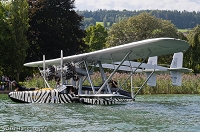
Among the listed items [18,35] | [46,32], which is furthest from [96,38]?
[18,35]

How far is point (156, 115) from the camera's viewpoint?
15.6 m

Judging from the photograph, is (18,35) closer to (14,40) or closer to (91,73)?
(14,40)

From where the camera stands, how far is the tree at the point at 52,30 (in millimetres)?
42500

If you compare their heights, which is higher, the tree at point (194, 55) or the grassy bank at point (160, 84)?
the tree at point (194, 55)

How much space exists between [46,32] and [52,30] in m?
0.60

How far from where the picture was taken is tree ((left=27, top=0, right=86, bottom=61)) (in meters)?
42.5

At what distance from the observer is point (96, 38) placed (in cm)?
7931

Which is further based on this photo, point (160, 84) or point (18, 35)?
point (18, 35)

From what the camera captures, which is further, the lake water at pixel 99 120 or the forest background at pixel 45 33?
the forest background at pixel 45 33

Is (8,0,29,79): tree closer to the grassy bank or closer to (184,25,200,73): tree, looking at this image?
the grassy bank

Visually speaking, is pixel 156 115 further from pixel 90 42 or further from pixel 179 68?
pixel 90 42

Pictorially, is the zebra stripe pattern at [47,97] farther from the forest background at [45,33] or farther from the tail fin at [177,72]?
the forest background at [45,33]

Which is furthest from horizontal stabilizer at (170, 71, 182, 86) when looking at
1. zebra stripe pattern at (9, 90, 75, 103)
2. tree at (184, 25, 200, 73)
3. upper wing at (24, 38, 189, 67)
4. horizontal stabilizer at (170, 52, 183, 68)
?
tree at (184, 25, 200, 73)

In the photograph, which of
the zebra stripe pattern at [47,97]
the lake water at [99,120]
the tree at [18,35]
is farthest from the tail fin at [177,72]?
the tree at [18,35]
